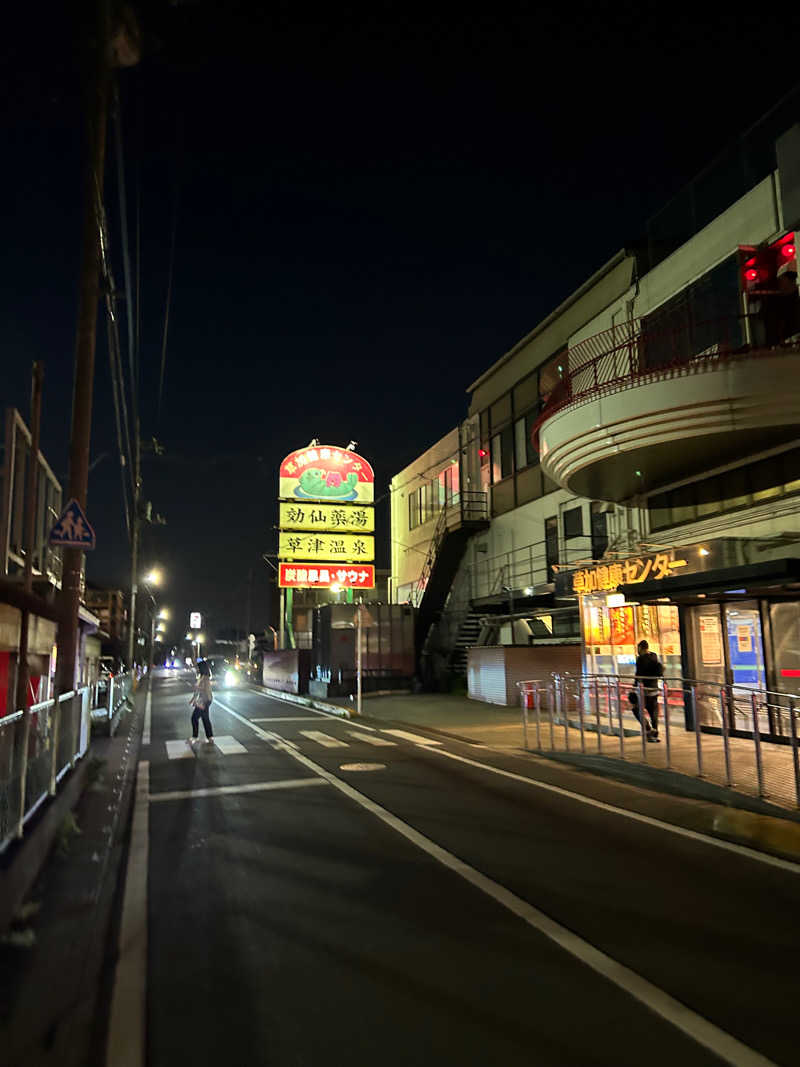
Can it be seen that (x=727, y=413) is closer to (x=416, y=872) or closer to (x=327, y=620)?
(x=416, y=872)

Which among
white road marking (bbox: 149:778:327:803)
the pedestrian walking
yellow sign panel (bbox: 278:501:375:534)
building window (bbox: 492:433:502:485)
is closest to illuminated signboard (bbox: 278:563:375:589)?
yellow sign panel (bbox: 278:501:375:534)

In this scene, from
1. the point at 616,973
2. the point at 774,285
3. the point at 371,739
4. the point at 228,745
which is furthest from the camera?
the point at 371,739

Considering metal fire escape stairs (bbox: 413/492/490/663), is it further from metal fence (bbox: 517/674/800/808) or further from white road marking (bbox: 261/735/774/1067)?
white road marking (bbox: 261/735/774/1067)

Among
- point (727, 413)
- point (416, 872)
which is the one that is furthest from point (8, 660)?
point (727, 413)

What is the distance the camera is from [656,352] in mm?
19359

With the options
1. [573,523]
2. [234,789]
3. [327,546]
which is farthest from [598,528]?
[234,789]

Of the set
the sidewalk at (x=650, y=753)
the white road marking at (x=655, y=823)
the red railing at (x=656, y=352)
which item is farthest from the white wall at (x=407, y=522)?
the white road marking at (x=655, y=823)

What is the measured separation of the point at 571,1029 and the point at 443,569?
28.6 m

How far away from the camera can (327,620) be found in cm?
3028

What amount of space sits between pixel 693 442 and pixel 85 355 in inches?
452

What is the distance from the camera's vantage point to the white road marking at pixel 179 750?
1311 centimetres

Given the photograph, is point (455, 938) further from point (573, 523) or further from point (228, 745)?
point (573, 523)

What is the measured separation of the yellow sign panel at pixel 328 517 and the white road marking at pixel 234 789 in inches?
945

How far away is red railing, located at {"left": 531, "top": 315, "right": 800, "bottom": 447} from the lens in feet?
46.3
